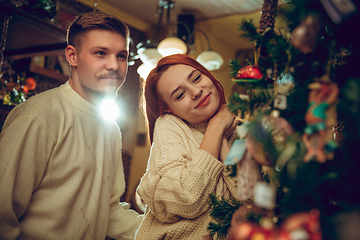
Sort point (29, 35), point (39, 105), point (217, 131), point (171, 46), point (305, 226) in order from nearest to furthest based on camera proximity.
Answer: point (305, 226), point (217, 131), point (39, 105), point (29, 35), point (171, 46)

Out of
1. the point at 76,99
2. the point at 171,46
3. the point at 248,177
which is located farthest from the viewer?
the point at 171,46

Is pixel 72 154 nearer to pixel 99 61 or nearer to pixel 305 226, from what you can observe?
pixel 99 61

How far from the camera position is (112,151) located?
1292mm

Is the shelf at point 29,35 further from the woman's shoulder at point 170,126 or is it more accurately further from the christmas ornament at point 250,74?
the christmas ornament at point 250,74

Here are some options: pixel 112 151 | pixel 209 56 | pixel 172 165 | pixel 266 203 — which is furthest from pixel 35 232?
pixel 209 56

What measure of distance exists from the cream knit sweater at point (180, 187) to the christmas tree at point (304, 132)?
7.2 inches

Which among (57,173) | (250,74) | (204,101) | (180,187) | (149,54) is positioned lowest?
(57,173)

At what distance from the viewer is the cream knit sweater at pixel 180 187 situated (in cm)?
77

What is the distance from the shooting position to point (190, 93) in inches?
36.9

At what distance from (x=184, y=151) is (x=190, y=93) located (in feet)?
0.71


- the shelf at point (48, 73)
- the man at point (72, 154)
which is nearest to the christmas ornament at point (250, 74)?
the man at point (72, 154)

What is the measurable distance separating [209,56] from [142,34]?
2.01 meters

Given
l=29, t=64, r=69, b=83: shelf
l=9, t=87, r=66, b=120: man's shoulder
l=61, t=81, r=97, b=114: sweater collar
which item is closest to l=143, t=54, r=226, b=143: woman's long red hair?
l=61, t=81, r=97, b=114: sweater collar

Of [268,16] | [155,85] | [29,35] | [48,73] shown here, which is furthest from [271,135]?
[48,73]
